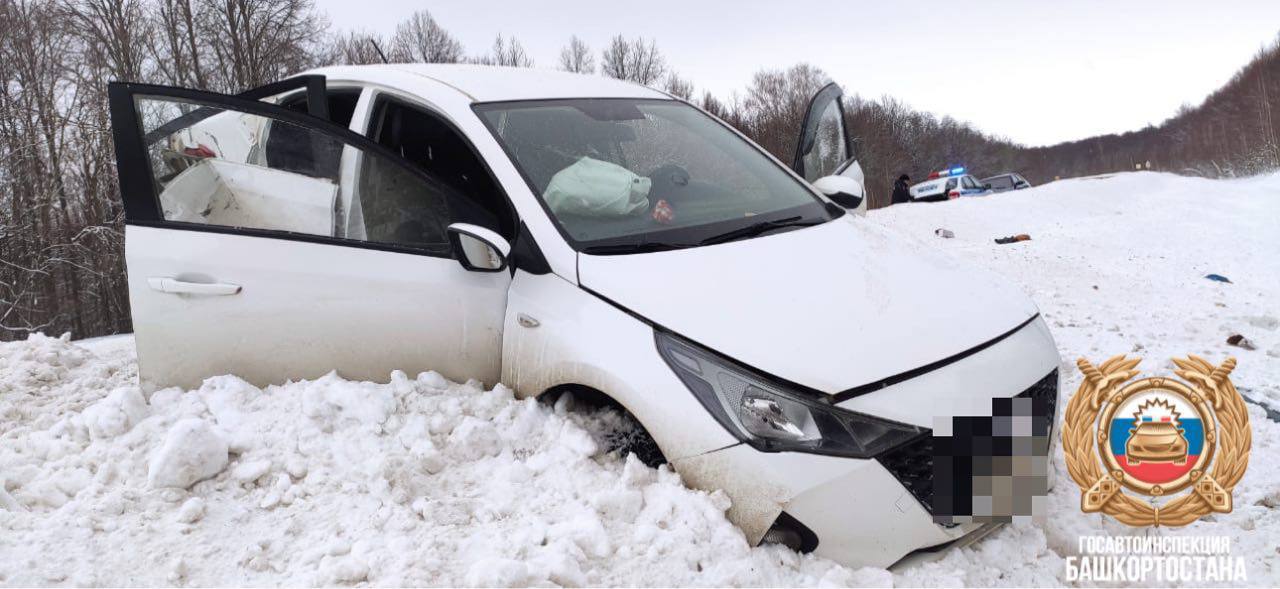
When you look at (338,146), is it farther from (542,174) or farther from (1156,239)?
(1156,239)

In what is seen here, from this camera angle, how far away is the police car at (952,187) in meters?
29.2

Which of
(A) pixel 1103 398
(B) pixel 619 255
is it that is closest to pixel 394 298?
(B) pixel 619 255

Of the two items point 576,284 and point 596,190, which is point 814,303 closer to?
point 576,284

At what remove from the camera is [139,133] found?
313 centimetres

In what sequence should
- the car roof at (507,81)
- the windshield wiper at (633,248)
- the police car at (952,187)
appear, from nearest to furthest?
the windshield wiper at (633,248) < the car roof at (507,81) < the police car at (952,187)

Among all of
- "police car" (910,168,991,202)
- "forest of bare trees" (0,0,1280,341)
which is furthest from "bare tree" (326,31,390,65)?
"police car" (910,168,991,202)

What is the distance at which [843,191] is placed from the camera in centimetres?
398

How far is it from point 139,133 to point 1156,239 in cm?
1475

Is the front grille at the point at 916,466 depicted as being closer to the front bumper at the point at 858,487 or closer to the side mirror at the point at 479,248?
the front bumper at the point at 858,487

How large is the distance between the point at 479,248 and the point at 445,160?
25.6 inches

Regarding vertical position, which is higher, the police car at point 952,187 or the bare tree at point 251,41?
the bare tree at point 251,41

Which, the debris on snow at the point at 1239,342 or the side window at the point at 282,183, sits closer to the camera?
the side window at the point at 282,183

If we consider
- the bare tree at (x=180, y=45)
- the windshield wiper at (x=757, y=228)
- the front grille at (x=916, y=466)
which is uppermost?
the bare tree at (x=180, y=45)

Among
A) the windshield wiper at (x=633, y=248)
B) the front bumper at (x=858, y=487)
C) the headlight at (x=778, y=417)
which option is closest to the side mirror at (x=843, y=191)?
the windshield wiper at (x=633, y=248)
